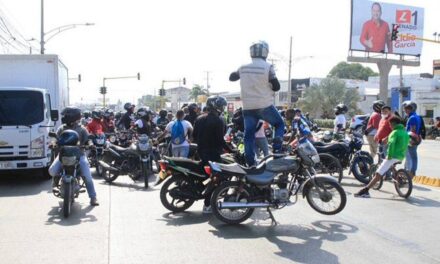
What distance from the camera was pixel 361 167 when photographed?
36.5 feet

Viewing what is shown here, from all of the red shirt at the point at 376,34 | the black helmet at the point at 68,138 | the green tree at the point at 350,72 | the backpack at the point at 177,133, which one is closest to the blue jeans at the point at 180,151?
the backpack at the point at 177,133

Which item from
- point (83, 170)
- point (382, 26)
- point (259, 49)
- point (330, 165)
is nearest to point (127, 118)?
point (83, 170)

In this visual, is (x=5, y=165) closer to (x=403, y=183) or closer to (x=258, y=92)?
(x=258, y=92)

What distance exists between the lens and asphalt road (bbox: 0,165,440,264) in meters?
5.78

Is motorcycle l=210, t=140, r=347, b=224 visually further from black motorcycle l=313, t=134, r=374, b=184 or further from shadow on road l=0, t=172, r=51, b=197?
shadow on road l=0, t=172, r=51, b=197

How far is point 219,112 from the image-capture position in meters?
8.05

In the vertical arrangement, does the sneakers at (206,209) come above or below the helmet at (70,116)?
below

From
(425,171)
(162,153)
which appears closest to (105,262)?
(162,153)

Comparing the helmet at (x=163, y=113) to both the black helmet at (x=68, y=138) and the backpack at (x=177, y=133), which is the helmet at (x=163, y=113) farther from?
the black helmet at (x=68, y=138)

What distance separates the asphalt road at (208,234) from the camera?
19.0 feet

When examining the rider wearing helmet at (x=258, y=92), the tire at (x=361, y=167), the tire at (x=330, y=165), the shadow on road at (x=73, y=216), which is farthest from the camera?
the tire at (x=361, y=167)

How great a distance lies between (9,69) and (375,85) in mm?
69757

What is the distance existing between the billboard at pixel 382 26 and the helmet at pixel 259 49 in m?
34.4

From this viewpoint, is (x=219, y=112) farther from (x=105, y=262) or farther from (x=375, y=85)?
(x=375, y=85)
